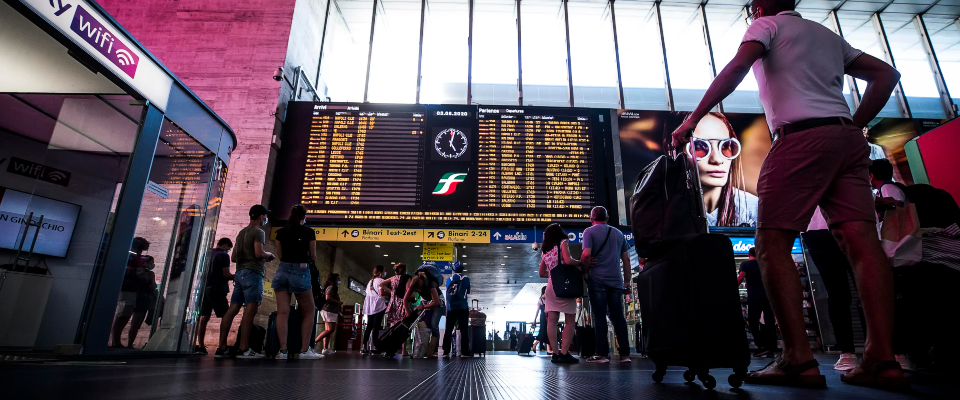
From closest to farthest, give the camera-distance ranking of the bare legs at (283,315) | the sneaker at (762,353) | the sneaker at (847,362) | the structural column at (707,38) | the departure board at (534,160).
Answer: the sneaker at (847,362), the bare legs at (283,315), the sneaker at (762,353), the departure board at (534,160), the structural column at (707,38)

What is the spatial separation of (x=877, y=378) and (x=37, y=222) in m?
6.00

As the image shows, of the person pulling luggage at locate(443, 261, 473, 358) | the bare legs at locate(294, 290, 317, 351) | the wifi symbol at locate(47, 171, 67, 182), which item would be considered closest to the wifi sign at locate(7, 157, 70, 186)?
the wifi symbol at locate(47, 171, 67, 182)

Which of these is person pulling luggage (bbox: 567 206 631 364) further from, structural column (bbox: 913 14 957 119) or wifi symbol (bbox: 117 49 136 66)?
structural column (bbox: 913 14 957 119)

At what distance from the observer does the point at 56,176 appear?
4.29 m

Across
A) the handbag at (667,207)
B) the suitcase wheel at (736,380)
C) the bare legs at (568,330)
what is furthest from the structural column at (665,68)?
the suitcase wheel at (736,380)

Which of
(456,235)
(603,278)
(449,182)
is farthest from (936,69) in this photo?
(603,278)

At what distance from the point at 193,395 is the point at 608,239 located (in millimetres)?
3491

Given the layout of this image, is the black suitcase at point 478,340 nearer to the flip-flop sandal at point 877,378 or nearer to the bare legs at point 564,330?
the bare legs at point 564,330

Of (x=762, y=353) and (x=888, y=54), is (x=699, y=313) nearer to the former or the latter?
(x=762, y=353)

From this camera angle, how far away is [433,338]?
530 cm

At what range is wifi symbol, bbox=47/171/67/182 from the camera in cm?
428

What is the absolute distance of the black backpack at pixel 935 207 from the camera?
2.28m

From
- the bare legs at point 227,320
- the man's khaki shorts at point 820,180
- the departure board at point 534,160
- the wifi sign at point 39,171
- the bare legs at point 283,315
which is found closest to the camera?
the man's khaki shorts at point 820,180

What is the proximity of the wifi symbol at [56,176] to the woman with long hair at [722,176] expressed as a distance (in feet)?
29.1
